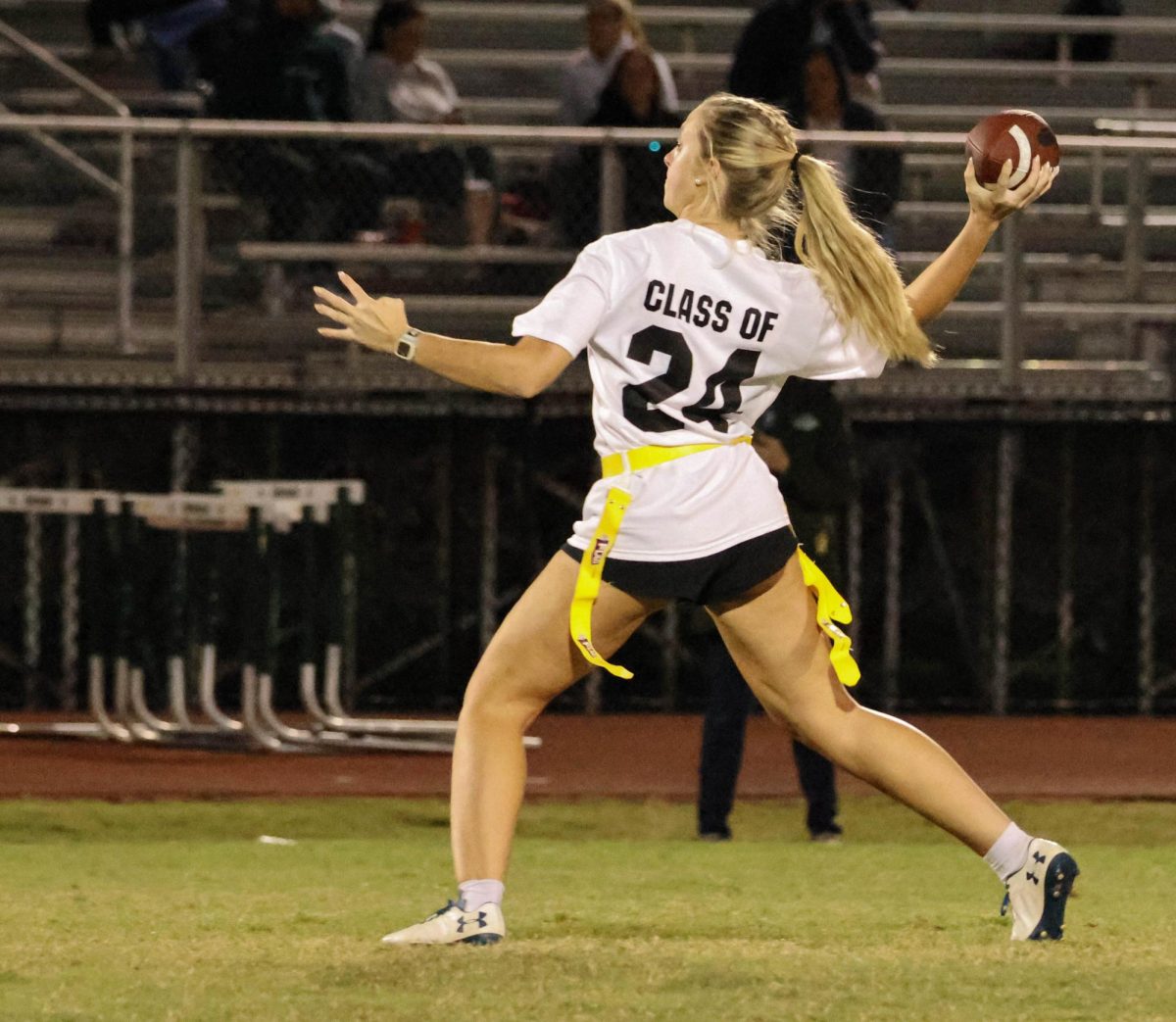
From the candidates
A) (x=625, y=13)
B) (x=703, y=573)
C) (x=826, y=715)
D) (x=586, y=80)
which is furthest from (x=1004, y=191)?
(x=625, y=13)

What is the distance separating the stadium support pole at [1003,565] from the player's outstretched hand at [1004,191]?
665 cm

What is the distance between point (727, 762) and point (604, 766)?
2171 mm

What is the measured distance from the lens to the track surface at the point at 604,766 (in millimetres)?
9789

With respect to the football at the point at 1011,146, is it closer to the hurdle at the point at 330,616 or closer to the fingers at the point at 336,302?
the fingers at the point at 336,302

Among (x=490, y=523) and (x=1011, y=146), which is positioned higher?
(x=1011, y=146)

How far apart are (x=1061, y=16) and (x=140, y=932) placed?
12166mm

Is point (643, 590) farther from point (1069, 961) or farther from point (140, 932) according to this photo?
point (140, 932)

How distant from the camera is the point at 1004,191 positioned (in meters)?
5.58

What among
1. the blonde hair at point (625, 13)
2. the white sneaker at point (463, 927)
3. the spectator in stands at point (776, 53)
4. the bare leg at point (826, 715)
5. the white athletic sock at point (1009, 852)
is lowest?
the white sneaker at point (463, 927)

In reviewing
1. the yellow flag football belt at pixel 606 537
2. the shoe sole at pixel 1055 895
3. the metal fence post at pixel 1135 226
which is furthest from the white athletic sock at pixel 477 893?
the metal fence post at pixel 1135 226

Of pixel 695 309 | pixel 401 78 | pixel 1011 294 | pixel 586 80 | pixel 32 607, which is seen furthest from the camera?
pixel 586 80

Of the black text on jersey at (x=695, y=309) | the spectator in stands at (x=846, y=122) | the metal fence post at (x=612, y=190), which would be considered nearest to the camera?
the black text on jersey at (x=695, y=309)

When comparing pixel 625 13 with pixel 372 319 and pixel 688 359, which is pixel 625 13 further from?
pixel 372 319

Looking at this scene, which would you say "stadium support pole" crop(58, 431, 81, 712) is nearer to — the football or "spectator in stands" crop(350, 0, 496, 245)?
"spectator in stands" crop(350, 0, 496, 245)
